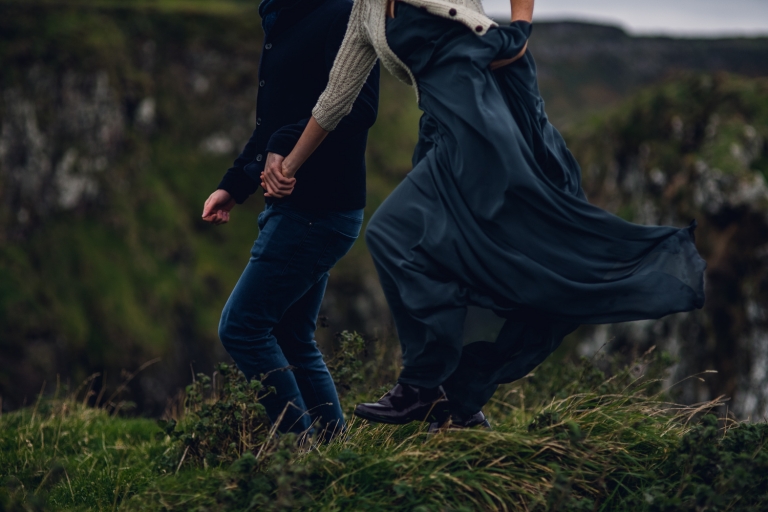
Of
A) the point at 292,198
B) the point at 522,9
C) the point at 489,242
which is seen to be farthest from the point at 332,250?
the point at 522,9

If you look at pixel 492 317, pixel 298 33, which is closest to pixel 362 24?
pixel 298 33

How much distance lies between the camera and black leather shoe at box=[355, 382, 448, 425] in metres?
3.24

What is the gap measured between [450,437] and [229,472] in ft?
2.91

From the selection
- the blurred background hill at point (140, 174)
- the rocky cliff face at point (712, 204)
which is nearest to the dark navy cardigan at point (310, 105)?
the rocky cliff face at point (712, 204)

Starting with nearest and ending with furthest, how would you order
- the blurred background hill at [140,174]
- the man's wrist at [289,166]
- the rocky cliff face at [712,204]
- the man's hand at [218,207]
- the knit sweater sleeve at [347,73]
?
1. the knit sweater sleeve at [347,73]
2. the man's wrist at [289,166]
3. the man's hand at [218,207]
4. the rocky cliff face at [712,204]
5. the blurred background hill at [140,174]

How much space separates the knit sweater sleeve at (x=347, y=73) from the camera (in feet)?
11.1

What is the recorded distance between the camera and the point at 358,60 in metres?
3.41

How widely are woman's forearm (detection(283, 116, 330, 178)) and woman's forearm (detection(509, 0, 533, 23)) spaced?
3.16 feet

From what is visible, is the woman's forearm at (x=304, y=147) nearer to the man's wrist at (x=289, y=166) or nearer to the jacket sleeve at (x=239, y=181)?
the man's wrist at (x=289, y=166)

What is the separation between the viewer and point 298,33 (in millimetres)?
3738

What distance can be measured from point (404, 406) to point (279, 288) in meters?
0.83

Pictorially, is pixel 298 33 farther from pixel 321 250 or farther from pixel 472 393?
pixel 472 393

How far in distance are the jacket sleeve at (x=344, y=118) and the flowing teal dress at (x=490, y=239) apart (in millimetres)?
453

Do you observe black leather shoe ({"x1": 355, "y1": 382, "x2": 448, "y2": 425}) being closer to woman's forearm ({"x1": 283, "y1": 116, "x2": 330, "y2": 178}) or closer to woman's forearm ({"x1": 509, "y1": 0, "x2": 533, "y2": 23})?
woman's forearm ({"x1": 283, "y1": 116, "x2": 330, "y2": 178})
